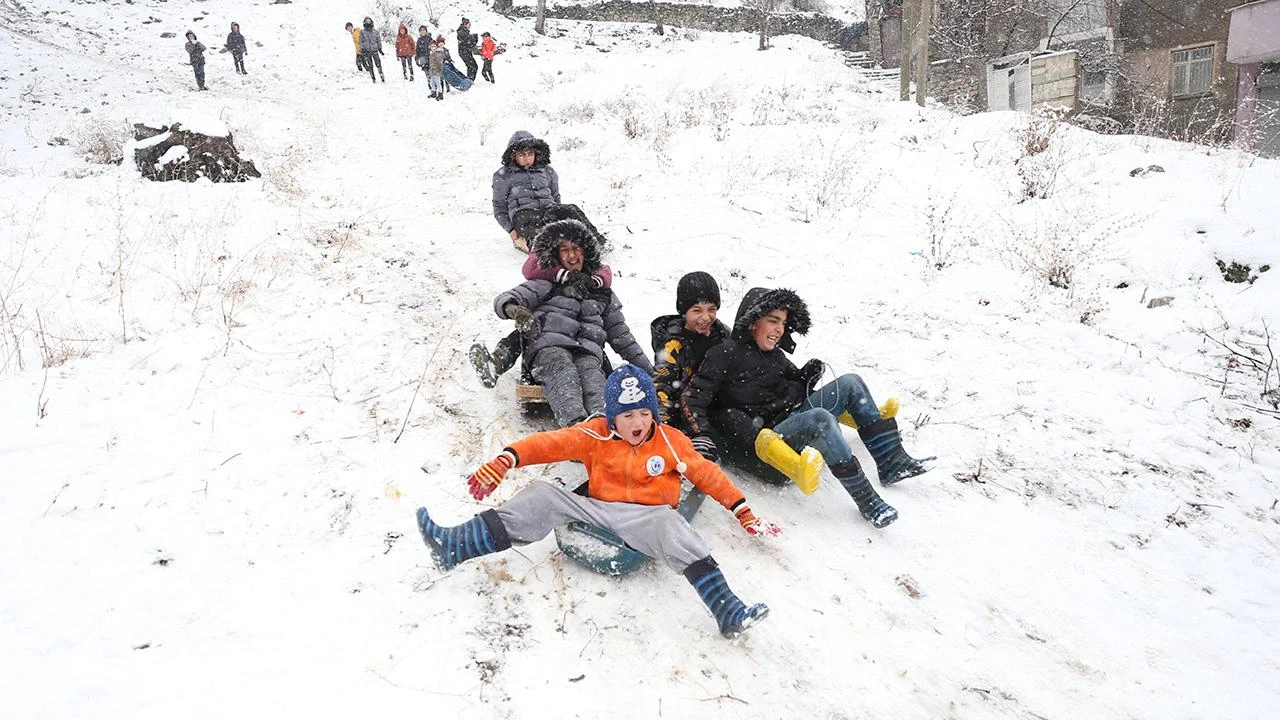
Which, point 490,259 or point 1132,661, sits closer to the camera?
point 1132,661

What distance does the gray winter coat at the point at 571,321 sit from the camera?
172 inches

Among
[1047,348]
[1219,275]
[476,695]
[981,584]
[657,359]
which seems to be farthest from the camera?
[1219,275]

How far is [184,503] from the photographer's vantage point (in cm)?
314

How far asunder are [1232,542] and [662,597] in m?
3.26

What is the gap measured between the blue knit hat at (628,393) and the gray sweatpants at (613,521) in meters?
0.43

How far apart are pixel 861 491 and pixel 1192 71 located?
22.3 m

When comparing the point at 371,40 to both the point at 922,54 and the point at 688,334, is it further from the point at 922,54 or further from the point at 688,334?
the point at 688,334

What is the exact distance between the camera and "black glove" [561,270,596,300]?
15.0 feet

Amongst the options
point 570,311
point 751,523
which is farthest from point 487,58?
Result: point 751,523

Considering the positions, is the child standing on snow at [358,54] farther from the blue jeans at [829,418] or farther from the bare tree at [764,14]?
the blue jeans at [829,418]

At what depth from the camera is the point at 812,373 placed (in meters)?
4.26

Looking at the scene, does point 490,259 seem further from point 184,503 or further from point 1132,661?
point 1132,661

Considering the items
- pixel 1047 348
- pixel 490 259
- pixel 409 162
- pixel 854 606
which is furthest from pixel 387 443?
pixel 409 162

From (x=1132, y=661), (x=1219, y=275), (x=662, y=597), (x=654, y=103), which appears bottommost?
(x=1132, y=661)
